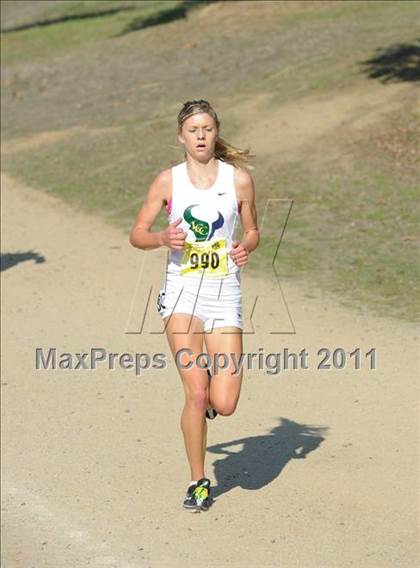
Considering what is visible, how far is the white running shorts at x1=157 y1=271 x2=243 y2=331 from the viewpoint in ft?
26.3

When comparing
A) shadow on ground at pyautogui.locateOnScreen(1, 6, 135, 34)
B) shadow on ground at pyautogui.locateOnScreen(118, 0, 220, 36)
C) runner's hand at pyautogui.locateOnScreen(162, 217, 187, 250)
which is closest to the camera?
runner's hand at pyautogui.locateOnScreen(162, 217, 187, 250)

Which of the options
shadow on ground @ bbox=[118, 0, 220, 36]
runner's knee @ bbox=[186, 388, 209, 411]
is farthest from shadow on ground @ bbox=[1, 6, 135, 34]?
runner's knee @ bbox=[186, 388, 209, 411]

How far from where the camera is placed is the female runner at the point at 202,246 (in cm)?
784

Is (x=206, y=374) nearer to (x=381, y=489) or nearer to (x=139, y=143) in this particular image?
(x=381, y=489)

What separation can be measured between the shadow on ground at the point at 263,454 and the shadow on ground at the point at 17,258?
6.88 meters

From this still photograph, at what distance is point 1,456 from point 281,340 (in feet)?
10.4

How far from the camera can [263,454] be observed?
33.2 ft

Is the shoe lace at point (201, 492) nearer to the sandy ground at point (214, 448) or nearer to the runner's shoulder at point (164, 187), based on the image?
the sandy ground at point (214, 448)

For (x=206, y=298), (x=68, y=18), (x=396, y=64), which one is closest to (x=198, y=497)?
(x=206, y=298)

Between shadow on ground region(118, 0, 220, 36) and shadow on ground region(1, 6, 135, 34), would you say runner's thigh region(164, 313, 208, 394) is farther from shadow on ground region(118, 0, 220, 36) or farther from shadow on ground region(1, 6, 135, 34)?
shadow on ground region(1, 6, 135, 34)

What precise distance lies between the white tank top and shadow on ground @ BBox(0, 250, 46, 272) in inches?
360

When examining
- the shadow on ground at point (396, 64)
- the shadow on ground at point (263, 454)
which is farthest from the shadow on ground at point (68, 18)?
the shadow on ground at point (263, 454)

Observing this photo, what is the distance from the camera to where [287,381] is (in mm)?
11797

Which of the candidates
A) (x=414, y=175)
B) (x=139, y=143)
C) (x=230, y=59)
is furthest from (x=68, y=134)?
(x=414, y=175)
